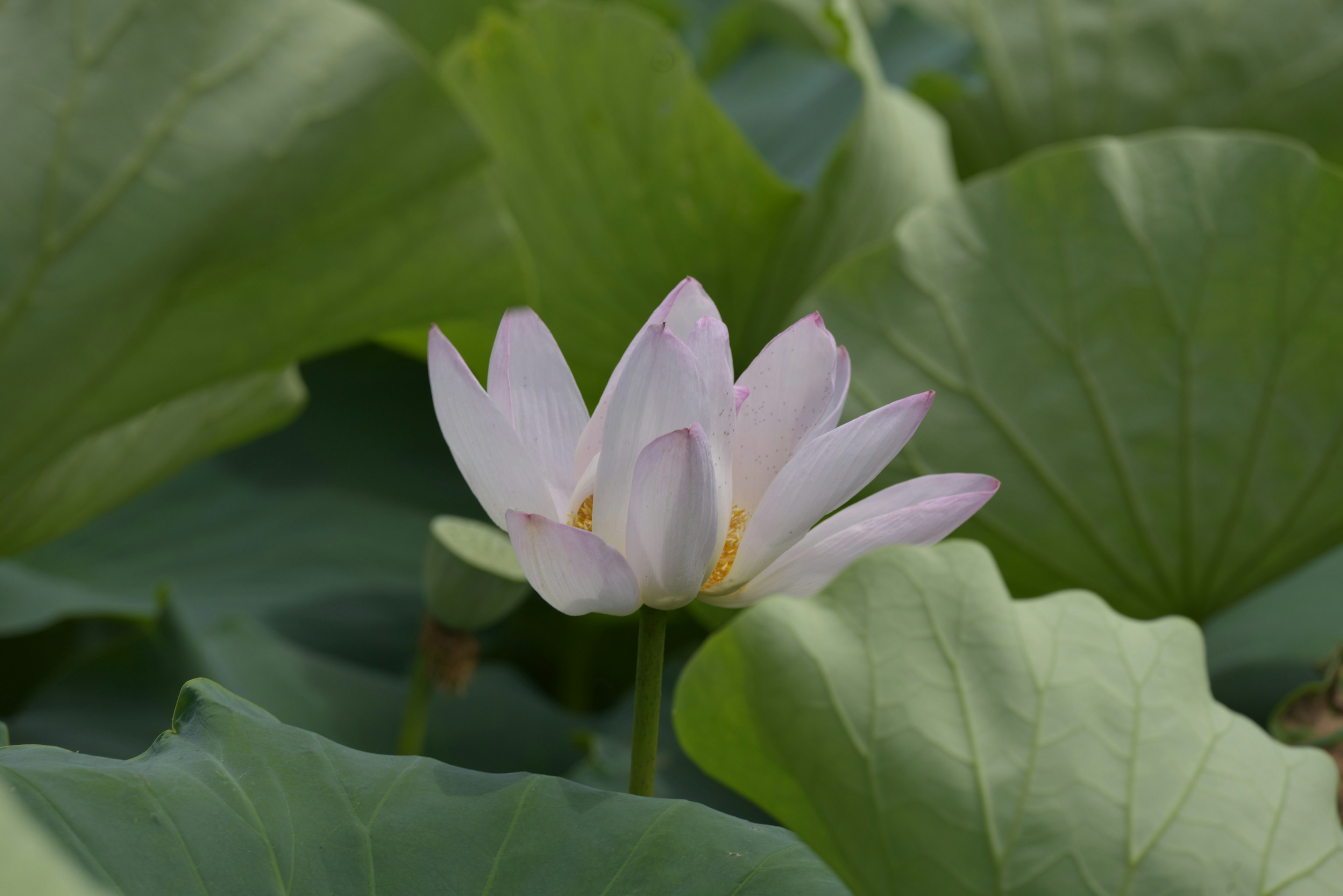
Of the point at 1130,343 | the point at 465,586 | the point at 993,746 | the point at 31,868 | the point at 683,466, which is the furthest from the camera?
the point at 1130,343

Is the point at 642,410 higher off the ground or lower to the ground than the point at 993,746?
higher

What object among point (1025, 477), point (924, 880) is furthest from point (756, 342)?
point (924, 880)

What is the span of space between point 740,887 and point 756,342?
69 cm

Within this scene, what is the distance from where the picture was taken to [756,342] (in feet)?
3.20

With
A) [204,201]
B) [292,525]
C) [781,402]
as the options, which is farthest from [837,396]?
[292,525]

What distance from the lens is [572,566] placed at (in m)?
0.29

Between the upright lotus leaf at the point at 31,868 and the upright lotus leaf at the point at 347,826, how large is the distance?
0.12 meters

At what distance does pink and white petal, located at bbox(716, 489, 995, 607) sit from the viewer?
32 cm

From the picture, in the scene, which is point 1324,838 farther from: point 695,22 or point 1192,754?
point 695,22

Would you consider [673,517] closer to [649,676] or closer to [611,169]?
[649,676]

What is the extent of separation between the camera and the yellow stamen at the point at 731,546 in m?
0.33

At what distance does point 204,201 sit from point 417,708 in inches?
11.2

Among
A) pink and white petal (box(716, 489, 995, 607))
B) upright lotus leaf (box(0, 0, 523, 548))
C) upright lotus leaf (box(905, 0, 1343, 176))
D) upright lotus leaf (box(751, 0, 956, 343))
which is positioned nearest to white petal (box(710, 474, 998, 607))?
pink and white petal (box(716, 489, 995, 607))

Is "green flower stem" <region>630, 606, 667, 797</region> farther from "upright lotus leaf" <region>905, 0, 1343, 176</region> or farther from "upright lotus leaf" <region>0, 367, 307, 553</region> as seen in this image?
"upright lotus leaf" <region>905, 0, 1343, 176</region>
